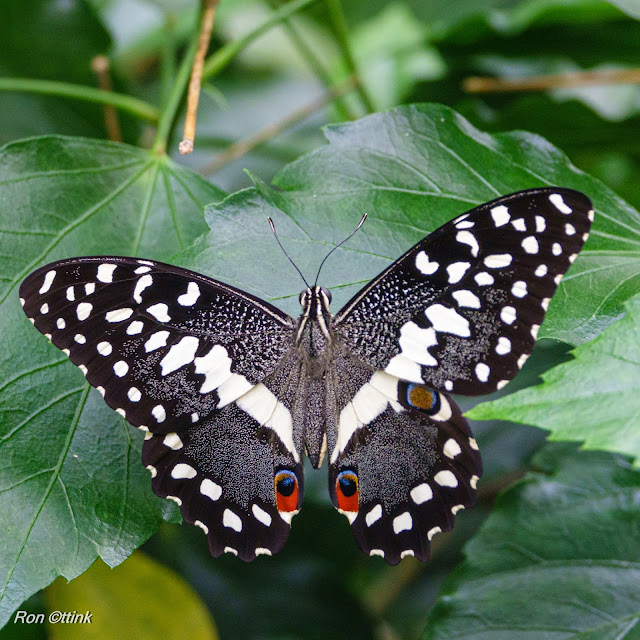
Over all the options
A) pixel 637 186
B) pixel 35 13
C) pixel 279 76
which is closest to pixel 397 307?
pixel 637 186

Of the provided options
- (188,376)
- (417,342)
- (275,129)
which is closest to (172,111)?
(275,129)

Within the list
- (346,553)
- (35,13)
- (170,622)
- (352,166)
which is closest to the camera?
(352,166)

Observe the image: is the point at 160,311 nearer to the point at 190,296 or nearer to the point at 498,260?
the point at 190,296

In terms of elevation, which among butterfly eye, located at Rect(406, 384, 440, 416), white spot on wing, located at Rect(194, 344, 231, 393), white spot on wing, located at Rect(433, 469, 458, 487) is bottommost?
white spot on wing, located at Rect(433, 469, 458, 487)

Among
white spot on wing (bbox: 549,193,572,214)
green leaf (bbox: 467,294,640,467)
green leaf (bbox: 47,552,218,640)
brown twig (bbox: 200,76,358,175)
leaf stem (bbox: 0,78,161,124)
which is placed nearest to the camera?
green leaf (bbox: 467,294,640,467)

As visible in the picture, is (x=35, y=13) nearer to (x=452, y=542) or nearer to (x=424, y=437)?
(x=424, y=437)

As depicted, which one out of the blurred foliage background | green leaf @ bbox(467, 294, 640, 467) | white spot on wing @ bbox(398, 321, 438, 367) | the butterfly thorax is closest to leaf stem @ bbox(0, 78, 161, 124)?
the blurred foliage background

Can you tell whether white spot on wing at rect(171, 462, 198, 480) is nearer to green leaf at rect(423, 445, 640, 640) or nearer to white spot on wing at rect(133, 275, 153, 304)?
white spot on wing at rect(133, 275, 153, 304)

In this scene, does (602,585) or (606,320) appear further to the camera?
(602,585)
